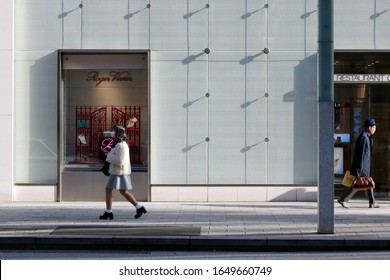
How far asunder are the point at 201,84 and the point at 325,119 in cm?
634

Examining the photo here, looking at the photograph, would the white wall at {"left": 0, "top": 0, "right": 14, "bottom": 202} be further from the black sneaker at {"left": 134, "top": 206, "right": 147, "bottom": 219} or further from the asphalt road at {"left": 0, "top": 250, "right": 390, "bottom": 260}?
the asphalt road at {"left": 0, "top": 250, "right": 390, "bottom": 260}

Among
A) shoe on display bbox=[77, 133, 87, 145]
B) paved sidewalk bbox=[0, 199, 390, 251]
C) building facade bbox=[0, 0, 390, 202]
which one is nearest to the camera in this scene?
paved sidewalk bbox=[0, 199, 390, 251]

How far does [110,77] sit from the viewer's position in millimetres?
19312

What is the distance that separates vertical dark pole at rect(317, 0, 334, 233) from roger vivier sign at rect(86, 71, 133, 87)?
712 cm

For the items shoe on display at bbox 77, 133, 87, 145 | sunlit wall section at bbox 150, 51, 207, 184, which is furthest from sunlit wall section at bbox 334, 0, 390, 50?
Answer: shoe on display at bbox 77, 133, 87, 145

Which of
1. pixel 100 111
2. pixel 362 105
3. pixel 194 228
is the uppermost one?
pixel 362 105

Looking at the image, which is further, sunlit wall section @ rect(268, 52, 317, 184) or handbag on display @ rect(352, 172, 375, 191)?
sunlit wall section @ rect(268, 52, 317, 184)

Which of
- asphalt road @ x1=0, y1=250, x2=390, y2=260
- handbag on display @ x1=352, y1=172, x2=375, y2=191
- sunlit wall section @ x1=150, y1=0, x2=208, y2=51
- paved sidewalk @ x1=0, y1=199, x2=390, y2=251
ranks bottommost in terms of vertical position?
asphalt road @ x1=0, y1=250, x2=390, y2=260

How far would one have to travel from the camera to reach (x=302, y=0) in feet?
62.5

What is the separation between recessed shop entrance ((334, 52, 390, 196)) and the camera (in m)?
19.1

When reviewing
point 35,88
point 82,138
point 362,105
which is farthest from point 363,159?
point 35,88

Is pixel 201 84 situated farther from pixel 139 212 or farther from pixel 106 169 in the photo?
pixel 139 212
